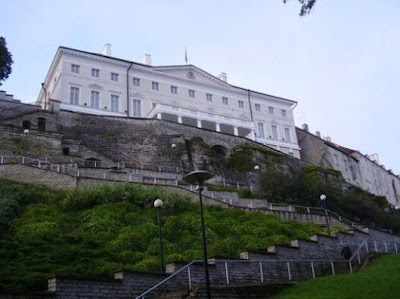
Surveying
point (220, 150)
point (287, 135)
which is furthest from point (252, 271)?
point (287, 135)

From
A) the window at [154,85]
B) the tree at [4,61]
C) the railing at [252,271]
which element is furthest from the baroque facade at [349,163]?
the railing at [252,271]

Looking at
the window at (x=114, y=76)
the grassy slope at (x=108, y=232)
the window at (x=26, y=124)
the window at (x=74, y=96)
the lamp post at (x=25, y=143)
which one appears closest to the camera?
the grassy slope at (x=108, y=232)

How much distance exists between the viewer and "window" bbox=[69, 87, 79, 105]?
2116 inches

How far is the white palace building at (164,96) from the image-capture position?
55.3 metres

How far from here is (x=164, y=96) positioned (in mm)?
60969

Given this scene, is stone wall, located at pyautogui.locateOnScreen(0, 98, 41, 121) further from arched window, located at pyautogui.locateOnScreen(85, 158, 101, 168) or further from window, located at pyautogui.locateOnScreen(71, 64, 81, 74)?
arched window, located at pyautogui.locateOnScreen(85, 158, 101, 168)

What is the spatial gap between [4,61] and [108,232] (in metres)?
13.3

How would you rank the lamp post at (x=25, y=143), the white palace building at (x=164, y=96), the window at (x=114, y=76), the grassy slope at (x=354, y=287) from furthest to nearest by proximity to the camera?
1. the window at (x=114, y=76)
2. the white palace building at (x=164, y=96)
3. the lamp post at (x=25, y=143)
4. the grassy slope at (x=354, y=287)

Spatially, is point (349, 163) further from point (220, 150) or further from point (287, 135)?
point (220, 150)

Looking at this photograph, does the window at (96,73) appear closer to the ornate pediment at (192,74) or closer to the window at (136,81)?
the window at (136,81)

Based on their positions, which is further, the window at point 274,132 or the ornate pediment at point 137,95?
the window at point 274,132

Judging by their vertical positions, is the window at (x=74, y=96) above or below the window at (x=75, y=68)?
below

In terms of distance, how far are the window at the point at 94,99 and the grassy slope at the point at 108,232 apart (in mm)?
24168

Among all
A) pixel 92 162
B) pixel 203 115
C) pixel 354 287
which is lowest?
pixel 354 287
